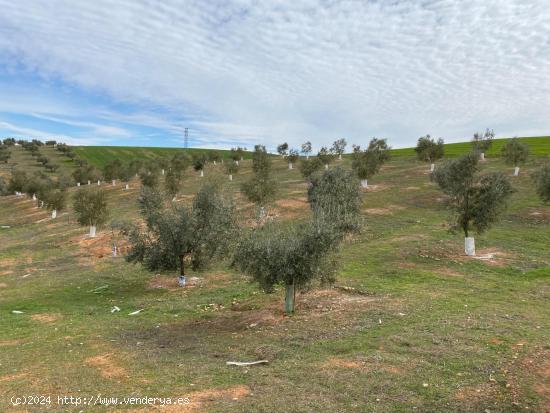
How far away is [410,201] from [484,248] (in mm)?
22829

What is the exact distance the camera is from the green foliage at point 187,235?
90.3 feet

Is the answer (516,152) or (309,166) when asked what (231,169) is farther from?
(516,152)

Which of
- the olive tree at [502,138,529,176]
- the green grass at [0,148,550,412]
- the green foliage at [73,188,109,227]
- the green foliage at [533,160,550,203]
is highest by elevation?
the olive tree at [502,138,529,176]

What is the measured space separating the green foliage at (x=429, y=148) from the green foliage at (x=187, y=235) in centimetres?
6070

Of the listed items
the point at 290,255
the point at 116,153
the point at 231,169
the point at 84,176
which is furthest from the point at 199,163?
the point at 290,255

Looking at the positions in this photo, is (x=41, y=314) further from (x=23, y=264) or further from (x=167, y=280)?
(x=23, y=264)

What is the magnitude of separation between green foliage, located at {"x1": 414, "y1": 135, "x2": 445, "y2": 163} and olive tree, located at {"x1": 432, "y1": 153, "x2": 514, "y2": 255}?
4560 centimetres

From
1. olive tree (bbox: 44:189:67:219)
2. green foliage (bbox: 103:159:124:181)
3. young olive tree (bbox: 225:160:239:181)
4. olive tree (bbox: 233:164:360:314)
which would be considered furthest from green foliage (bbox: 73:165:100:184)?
olive tree (bbox: 233:164:360:314)

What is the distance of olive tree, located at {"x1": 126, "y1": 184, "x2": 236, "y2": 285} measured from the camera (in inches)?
1083

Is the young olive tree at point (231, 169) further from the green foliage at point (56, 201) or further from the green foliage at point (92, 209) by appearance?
the green foliage at point (92, 209)

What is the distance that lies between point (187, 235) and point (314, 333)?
12.6 metres

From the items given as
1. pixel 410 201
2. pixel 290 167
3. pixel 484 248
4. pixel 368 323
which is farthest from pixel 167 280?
pixel 290 167

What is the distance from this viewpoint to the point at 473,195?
3350 centimetres

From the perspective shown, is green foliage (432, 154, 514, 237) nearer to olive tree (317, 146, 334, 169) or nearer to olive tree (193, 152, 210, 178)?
olive tree (317, 146, 334, 169)
